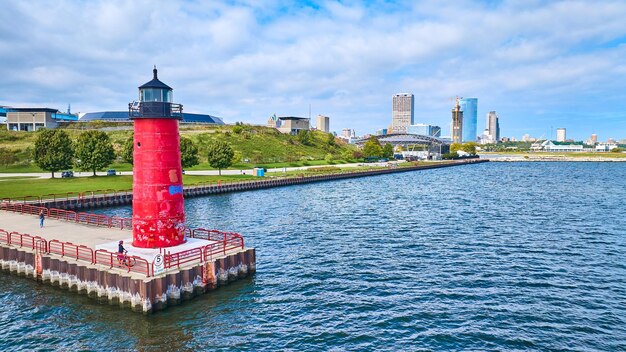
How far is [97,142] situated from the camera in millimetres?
88188

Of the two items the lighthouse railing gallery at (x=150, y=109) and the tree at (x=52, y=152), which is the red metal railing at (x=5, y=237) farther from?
the tree at (x=52, y=152)

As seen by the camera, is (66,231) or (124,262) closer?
(124,262)

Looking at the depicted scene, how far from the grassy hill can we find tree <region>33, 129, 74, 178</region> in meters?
20.2

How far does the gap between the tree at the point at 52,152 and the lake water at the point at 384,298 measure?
46234 mm

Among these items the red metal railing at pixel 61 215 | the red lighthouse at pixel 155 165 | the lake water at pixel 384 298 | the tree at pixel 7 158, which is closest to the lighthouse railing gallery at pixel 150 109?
the red lighthouse at pixel 155 165

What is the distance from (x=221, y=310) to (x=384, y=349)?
1033 centimetres

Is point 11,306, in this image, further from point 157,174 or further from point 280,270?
point 280,270

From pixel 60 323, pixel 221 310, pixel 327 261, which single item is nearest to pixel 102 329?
pixel 60 323

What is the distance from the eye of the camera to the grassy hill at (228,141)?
383ft

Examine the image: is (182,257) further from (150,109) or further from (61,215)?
(61,215)

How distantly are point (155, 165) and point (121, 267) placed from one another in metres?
7.21

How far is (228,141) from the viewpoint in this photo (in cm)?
16100

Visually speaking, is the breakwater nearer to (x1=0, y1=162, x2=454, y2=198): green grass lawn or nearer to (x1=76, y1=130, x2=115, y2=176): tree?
(x1=0, y1=162, x2=454, y2=198): green grass lawn

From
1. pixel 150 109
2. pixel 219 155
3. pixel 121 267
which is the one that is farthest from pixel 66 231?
pixel 219 155
